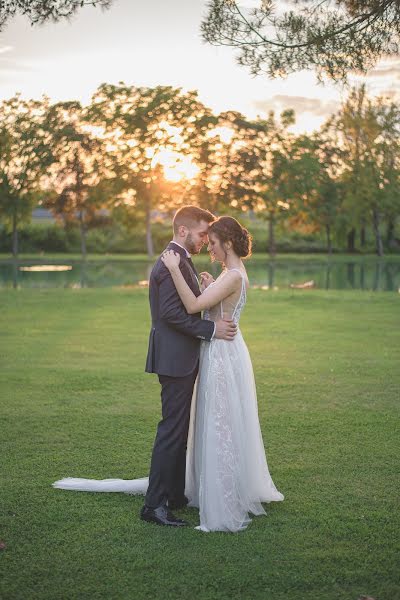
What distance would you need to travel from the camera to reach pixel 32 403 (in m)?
9.02

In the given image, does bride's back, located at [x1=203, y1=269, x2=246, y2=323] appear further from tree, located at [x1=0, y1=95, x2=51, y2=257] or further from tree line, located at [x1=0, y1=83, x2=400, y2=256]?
tree, located at [x1=0, y1=95, x2=51, y2=257]

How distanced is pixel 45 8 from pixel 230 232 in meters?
2.43

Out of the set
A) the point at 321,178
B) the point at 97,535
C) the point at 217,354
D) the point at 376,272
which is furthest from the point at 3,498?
the point at 376,272

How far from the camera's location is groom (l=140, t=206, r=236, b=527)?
5.25 m

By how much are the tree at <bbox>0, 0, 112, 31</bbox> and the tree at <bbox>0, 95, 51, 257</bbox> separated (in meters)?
17.7

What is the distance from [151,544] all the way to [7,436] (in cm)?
310

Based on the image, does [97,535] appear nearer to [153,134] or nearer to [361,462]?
[361,462]

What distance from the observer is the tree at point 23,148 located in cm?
2366

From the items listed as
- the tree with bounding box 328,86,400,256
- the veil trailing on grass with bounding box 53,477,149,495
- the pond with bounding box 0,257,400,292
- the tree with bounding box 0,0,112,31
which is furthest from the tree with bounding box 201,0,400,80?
the tree with bounding box 328,86,400,256

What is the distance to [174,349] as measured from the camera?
17.4 feet

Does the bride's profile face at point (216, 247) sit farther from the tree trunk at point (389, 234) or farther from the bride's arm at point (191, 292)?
the tree trunk at point (389, 234)

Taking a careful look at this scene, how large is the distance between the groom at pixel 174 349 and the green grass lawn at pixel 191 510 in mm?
313

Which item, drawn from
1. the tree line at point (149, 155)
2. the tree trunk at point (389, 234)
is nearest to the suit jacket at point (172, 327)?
the tree line at point (149, 155)

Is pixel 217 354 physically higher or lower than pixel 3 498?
Answer: higher
